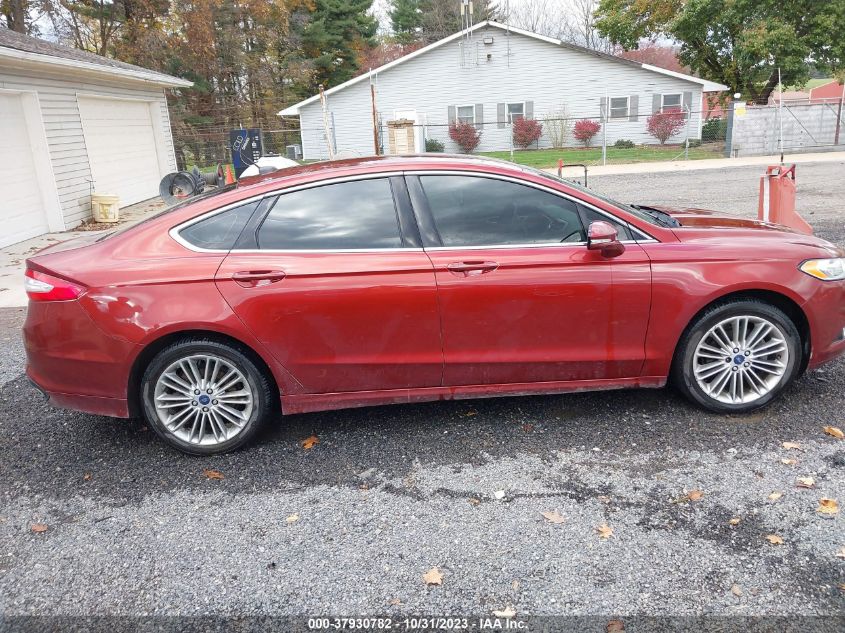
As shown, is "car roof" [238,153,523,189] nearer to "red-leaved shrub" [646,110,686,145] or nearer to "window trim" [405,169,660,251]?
"window trim" [405,169,660,251]

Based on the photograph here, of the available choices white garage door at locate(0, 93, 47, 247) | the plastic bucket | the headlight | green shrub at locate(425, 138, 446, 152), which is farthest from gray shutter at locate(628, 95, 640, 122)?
the headlight

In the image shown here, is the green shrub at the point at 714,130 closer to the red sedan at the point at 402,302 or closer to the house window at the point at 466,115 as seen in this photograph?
the house window at the point at 466,115

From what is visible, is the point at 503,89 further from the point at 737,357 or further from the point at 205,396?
the point at 205,396

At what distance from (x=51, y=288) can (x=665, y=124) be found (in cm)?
2940

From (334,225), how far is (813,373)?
3.35m

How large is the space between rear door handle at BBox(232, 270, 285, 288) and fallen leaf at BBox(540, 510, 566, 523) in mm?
1805

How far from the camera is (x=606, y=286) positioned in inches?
143

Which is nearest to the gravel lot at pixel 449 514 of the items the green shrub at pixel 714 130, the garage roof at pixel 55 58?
the garage roof at pixel 55 58

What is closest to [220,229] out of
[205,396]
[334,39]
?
[205,396]

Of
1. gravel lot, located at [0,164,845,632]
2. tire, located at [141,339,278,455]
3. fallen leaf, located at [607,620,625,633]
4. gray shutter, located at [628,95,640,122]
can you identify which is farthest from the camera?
gray shutter, located at [628,95,640,122]

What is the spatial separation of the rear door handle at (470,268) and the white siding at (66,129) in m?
10.8

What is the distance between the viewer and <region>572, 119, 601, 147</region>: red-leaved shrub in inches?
1177

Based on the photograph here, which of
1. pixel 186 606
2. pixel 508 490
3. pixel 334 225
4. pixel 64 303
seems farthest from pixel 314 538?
pixel 64 303

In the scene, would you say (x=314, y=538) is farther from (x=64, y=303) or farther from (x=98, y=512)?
(x=64, y=303)
